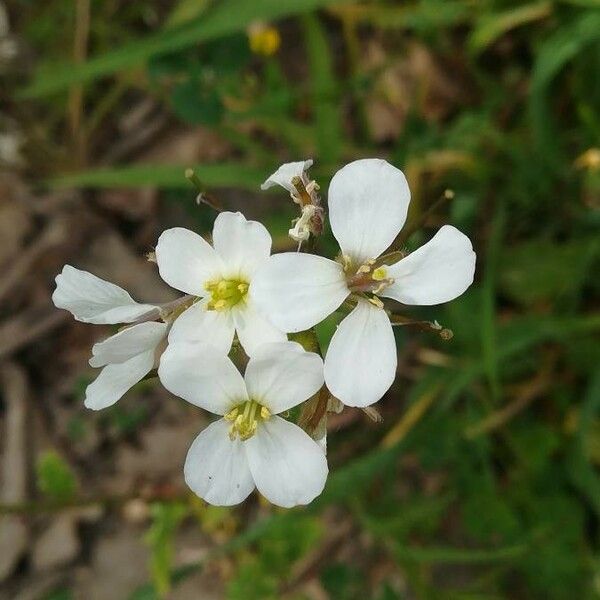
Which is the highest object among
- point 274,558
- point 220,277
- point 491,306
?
point 220,277

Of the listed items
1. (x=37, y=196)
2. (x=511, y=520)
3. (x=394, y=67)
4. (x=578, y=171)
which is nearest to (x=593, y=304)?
(x=578, y=171)

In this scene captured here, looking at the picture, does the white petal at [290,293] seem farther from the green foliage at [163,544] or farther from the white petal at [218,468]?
the green foliage at [163,544]

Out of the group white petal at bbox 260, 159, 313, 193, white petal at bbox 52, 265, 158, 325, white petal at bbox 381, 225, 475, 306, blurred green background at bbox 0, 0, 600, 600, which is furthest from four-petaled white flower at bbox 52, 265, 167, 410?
blurred green background at bbox 0, 0, 600, 600

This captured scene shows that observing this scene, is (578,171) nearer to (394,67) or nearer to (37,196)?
(394,67)

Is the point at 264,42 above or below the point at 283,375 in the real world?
above

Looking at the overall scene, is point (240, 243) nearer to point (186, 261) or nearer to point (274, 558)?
point (186, 261)

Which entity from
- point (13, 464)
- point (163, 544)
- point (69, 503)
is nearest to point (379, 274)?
point (163, 544)

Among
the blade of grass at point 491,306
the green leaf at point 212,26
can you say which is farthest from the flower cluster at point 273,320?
the green leaf at point 212,26

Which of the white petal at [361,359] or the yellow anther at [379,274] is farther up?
the yellow anther at [379,274]
